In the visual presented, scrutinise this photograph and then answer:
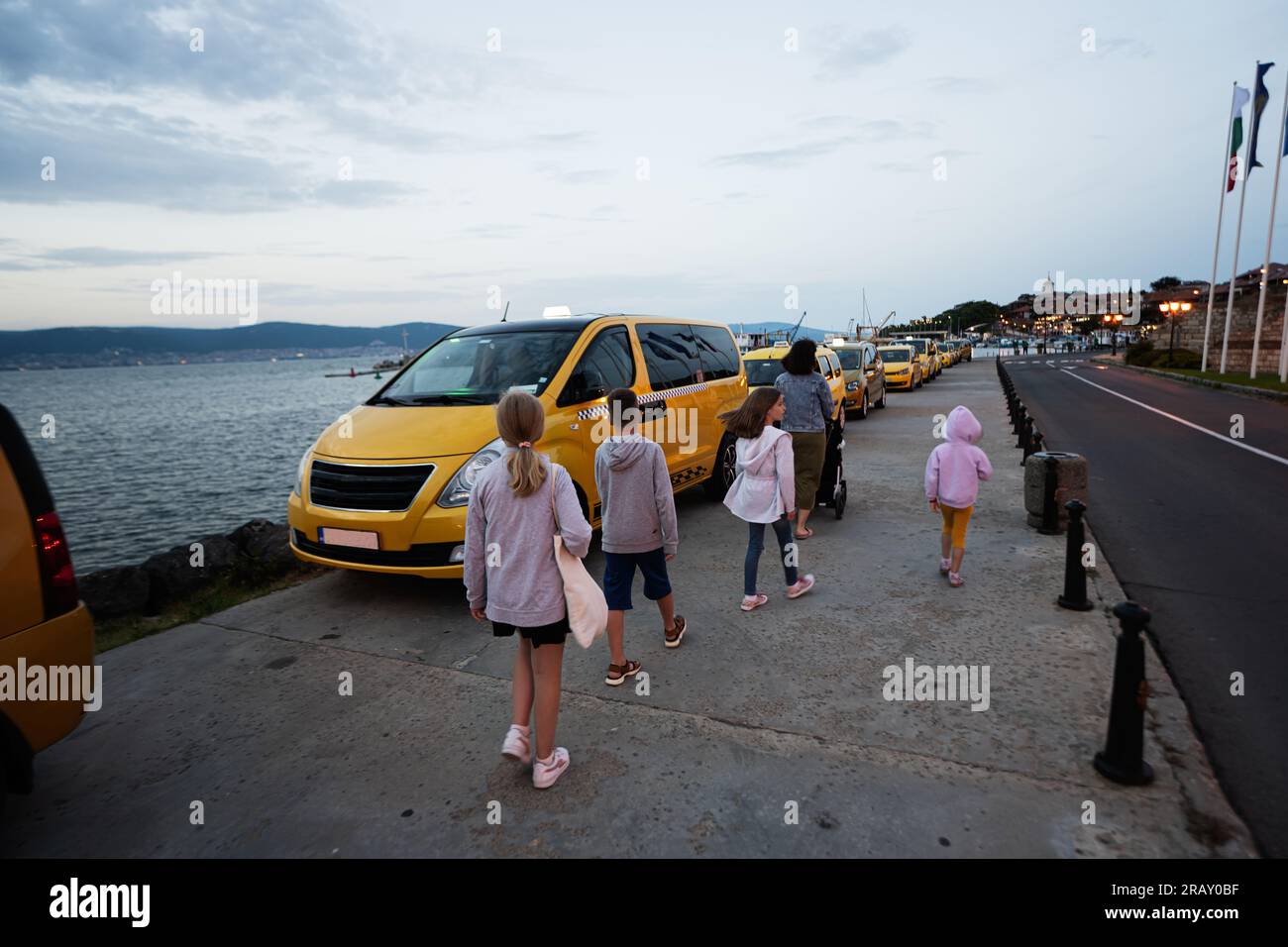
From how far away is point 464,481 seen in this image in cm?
501

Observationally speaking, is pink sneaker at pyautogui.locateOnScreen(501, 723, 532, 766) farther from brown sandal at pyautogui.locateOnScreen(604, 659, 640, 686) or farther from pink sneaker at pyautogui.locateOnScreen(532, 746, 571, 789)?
brown sandal at pyautogui.locateOnScreen(604, 659, 640, 686)

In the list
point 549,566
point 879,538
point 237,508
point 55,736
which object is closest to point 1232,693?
point 879,538

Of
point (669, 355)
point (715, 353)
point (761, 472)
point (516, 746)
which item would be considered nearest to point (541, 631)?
point (516, 746)

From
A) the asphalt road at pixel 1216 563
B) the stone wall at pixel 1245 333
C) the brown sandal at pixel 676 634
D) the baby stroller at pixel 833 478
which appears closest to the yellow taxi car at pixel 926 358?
the stone wall at pixel 1245 333

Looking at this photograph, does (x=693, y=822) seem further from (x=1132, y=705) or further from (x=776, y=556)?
(x=776, y=556)

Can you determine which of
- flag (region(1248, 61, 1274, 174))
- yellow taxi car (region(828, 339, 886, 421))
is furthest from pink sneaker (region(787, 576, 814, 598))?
flag (region(1248, 61, 1274, 174))

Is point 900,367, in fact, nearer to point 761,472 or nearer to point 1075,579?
point 1075,579

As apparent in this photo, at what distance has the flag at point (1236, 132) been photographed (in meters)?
24.5

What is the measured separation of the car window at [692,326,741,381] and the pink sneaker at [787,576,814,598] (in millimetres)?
3385

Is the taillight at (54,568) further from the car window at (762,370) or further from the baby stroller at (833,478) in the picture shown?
the car window at (762,370)

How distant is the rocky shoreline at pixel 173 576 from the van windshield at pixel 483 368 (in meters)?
1.94

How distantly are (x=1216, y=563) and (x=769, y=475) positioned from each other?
427 cm

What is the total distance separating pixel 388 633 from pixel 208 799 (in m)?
1.82

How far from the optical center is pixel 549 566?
3.13 m
